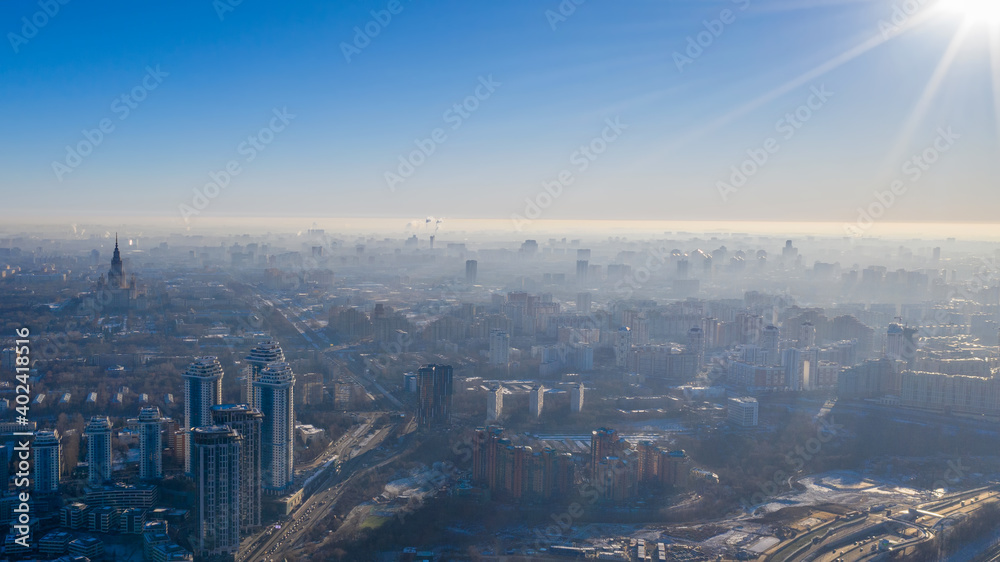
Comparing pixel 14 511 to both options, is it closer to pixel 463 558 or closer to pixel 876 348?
pixel 463 558

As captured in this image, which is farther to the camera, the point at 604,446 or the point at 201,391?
the point at 201,391

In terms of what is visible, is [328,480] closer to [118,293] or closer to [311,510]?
[311,510]

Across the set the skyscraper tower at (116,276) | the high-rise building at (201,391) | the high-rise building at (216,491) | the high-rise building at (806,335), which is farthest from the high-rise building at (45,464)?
the high-rise building at (806,335)

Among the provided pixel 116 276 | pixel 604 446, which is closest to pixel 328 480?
pixel 604 446

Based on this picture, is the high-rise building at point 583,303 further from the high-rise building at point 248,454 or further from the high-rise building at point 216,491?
the high-rise building at point 216,491

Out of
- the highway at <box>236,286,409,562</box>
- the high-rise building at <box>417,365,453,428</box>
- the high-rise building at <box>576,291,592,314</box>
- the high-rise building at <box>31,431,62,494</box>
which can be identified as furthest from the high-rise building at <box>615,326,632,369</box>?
the high-rise building at <box>31,431,62,494</box>

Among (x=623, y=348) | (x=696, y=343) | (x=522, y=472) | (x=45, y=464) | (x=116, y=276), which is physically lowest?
(x=522, y=472)

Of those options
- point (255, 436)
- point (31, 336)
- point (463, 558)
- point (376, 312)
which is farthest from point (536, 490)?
point (31, 336)
